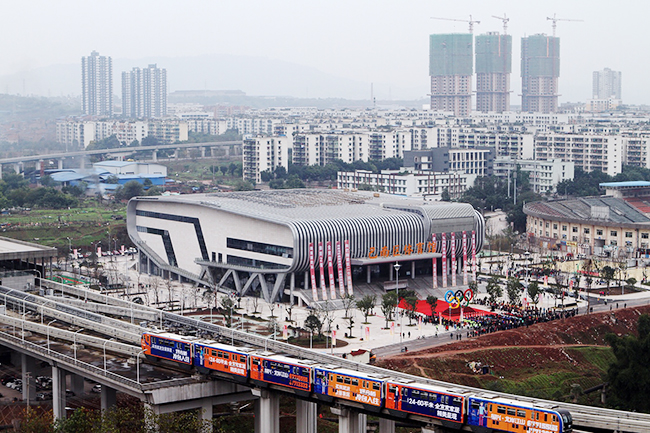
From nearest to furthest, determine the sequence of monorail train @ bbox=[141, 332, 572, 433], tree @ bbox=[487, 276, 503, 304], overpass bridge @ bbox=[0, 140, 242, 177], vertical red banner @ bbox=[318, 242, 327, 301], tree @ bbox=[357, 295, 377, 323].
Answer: monorail train @ bbox=[141, 332, 572, 433] < tree @ bbox=[357, 295, 377, 323] < tree @ bbox=[487, 276, 503, 304] < vertical red banner @ bbox=[318, 242, 327, 301] < overpass bridge @ bbox=[0, 140, 242, 177]

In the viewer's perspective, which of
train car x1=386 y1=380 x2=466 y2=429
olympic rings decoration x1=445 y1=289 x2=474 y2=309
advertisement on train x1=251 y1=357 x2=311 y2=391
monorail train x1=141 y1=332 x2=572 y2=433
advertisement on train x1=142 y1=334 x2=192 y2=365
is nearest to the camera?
monorail train x1=141 y1=332 x2=572 y2=433

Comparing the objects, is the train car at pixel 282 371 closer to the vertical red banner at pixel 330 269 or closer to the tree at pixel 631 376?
the tree at pixel 631 376

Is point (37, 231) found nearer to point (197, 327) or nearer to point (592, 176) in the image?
point (197, 327)

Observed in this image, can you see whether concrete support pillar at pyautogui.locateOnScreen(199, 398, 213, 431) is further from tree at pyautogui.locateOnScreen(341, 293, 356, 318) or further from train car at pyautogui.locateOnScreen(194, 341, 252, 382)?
tree at pyautogui.locateOnScreen(341, 293, 356, 318)

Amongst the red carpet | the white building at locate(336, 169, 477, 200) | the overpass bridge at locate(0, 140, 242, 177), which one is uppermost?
the overpass bridge at locate(0, 140, 242, 177)

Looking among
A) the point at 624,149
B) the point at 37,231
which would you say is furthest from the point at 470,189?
the point at 37,231

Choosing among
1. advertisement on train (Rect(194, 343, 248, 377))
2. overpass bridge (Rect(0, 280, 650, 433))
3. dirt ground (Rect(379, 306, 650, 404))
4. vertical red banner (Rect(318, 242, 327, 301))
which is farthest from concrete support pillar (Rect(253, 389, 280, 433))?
vertical red banner (Rect(318, 242, 327, 301))

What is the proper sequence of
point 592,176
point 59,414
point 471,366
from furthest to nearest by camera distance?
point 592,176
point 471,366
point 59,414

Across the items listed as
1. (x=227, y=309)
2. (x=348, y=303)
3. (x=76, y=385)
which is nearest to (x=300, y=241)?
(x=348, y=303)
